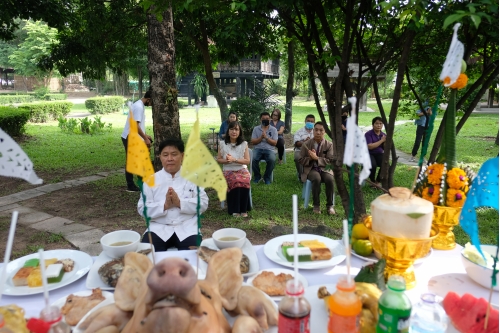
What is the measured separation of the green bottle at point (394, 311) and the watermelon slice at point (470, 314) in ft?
1.16

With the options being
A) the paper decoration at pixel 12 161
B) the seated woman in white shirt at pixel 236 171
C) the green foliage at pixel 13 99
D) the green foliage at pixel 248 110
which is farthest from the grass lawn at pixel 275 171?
the green foliage at pixel 13 99

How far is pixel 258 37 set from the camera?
7.14m

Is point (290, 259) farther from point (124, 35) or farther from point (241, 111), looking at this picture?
point (241, 111)

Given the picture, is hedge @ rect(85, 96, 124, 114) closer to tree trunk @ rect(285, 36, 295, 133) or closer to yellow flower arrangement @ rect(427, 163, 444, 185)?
tree trunk @ rect(285, 36, 295, 133)

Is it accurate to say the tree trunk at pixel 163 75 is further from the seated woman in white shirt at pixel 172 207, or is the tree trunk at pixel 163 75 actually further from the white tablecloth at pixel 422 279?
the white tablecloth at pixel 422 279

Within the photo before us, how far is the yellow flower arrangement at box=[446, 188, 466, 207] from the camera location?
6.10 ft

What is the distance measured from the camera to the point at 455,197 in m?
1.87

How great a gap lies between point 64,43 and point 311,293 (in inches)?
322

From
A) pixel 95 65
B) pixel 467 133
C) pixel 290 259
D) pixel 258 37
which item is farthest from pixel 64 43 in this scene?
pixel 467 133

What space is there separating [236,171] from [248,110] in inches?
238

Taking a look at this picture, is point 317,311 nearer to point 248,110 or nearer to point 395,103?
point 395,103

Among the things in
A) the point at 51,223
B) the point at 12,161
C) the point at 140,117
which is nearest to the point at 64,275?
the point at 12,161

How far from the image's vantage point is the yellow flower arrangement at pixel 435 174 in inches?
74.0

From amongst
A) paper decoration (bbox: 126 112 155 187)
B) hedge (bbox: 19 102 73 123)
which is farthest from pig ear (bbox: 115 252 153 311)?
hedge (bbox: 19 102 73 123)
